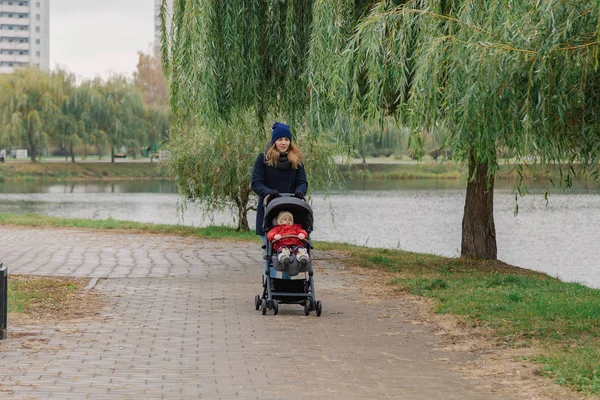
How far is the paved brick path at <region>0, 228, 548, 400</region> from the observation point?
6113 mm

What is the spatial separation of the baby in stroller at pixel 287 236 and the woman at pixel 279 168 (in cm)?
36

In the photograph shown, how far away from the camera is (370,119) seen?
403 inches

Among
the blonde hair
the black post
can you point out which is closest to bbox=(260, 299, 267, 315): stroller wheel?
the blonde hair

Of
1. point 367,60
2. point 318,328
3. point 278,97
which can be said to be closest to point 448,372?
point 318,328

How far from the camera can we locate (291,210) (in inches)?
369

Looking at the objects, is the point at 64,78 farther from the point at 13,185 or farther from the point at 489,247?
the point at 489,247

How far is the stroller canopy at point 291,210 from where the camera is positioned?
9141mm

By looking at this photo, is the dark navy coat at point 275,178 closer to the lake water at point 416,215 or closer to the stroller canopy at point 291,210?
the stroller canopy at point 291,210

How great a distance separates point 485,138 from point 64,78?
60886 mm

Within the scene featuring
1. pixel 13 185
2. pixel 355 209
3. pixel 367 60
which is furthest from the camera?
pixel 13 185

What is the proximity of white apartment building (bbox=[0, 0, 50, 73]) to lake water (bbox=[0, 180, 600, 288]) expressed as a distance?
128993mm

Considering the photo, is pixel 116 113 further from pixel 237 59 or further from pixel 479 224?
pixel 237 59

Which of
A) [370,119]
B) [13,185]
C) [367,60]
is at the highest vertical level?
[367,60]

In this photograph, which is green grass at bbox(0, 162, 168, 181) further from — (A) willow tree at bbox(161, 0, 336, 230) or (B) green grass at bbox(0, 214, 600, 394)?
(B) green grass at bbox(0, 214, 600, 394)
